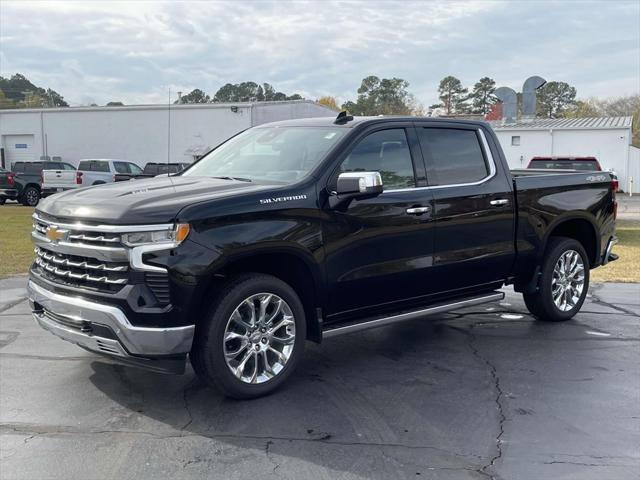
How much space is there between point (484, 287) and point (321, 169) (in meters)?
2.24

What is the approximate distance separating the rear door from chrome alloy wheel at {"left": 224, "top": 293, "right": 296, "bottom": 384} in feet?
5.20

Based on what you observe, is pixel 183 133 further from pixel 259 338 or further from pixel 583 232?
pixel 259 338

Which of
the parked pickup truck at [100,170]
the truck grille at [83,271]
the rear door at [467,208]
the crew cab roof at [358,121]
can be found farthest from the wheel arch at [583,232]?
the parked pickup truck at [100,170]

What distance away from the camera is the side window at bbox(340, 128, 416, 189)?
5141 mm

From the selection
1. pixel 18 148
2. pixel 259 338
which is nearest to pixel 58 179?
pixel 18 148

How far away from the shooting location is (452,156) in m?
5.84

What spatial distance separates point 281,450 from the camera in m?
3.80

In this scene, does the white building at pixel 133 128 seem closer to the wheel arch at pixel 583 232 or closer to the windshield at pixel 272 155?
the wheel arch at pixel 583 232

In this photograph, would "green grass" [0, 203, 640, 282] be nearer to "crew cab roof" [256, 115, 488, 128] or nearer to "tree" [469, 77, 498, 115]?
"crew cab roof" [256, 115, 488, 128]

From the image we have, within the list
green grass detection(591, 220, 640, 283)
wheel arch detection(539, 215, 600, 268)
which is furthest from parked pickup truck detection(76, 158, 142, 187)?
wheel arch detection(539, 215, 600, 268)

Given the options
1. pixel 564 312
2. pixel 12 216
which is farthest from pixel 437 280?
pixel 12 216

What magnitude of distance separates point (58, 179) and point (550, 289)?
2111cm

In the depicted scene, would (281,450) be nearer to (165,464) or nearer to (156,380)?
(165,464)

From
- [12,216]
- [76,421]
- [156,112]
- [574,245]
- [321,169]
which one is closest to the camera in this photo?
[76,421]
